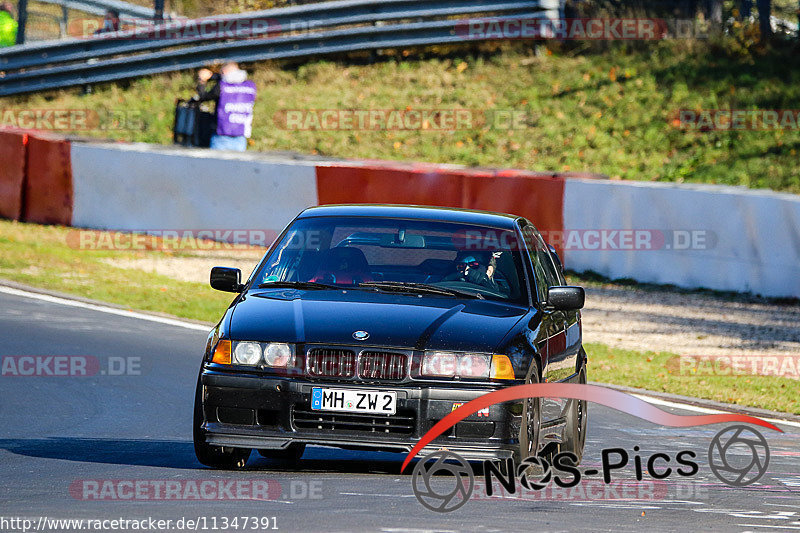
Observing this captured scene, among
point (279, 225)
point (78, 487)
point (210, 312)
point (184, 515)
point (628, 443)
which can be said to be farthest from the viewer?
point (279, 225)

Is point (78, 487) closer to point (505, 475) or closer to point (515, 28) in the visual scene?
point (505, 475)

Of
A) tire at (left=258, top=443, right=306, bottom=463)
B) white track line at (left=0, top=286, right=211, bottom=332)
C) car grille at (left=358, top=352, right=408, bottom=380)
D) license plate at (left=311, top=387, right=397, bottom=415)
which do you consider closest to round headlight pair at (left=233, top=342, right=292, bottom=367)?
license plate at (left=311, top=387, right=397, bottom=415)

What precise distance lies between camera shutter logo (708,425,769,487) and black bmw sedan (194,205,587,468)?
101cm

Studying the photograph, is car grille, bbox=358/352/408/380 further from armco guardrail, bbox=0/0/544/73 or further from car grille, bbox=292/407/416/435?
armco guardrail, bbox=0/0/544/73

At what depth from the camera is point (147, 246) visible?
20141mm

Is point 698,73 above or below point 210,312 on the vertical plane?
above

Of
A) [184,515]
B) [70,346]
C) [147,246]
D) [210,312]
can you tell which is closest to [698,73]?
[147,246]

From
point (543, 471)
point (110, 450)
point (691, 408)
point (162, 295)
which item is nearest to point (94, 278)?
point (162, 295)

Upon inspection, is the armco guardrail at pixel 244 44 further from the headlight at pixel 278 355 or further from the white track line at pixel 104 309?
the headlight at pixel 278 355

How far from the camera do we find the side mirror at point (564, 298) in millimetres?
7781

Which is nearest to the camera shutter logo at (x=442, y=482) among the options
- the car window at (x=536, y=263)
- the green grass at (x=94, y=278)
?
the car window at (x=536, y=263)

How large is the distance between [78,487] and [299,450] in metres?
1.51

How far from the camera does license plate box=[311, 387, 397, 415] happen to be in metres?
6.79

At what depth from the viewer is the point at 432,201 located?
61.7 ft
